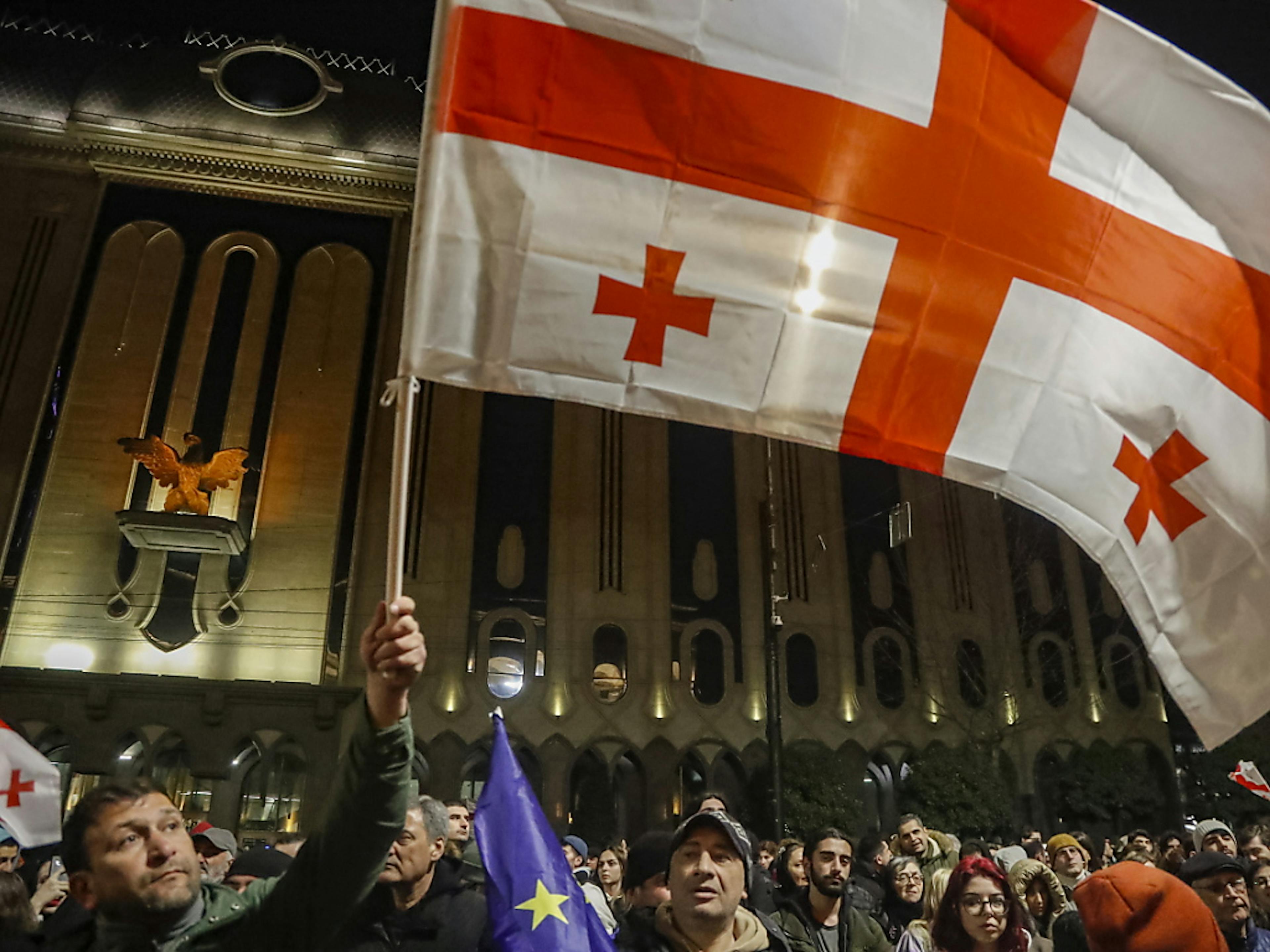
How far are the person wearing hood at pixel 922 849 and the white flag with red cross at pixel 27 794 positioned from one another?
15.8 feet

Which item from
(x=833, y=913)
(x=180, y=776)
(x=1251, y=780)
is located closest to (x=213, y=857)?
(x=833, y=913)

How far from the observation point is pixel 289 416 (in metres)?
23.6

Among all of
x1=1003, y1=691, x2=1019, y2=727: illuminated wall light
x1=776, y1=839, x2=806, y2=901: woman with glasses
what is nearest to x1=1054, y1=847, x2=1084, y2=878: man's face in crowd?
x1=776, y1=839, x2=806, y2=901: woman with glasses

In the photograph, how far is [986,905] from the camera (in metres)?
3.46

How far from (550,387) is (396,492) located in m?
0.77

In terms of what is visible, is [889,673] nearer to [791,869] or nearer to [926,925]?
[791,869]

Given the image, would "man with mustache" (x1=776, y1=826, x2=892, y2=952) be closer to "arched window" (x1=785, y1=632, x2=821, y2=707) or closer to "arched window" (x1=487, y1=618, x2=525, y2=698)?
"arched window" (x1=487, y1=618, x2=525, y2=698)

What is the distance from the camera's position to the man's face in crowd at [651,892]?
3.90 m

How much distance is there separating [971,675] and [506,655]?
10676 mm

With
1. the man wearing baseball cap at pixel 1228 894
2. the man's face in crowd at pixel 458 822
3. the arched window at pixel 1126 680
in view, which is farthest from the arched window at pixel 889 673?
the man wearing baseball cap at pixel 1228 894

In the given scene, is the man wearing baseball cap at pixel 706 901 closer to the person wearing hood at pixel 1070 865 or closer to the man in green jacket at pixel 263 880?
the man in green jacket at pixel 263 880

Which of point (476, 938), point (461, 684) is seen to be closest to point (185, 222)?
point (461, 684)

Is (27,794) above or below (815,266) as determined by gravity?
below

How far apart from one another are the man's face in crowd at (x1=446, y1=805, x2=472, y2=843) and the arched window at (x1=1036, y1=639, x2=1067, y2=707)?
2048cm
